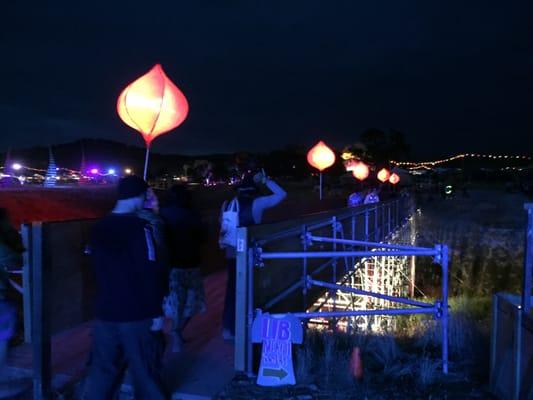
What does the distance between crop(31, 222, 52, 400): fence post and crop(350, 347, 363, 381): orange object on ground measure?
2367 millimetres

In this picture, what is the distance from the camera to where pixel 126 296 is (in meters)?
3.11

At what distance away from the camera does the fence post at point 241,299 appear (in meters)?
4.18

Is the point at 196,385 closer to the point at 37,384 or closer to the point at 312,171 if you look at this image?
the point at 37,384

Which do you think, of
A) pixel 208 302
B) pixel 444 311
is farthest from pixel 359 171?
pixel 444 311

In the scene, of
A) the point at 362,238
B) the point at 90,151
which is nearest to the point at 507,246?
the point at 362,238

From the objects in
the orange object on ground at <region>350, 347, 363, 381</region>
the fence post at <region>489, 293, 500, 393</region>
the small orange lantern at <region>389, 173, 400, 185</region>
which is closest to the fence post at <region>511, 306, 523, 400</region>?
the fence post at <region>489, 293, 500, 393</region>

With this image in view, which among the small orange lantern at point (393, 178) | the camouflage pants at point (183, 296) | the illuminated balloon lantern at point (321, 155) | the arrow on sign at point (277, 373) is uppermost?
the illuminated balloon lantern at point (321, 155)

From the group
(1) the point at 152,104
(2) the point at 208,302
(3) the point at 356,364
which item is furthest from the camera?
(2) the point at 208,302

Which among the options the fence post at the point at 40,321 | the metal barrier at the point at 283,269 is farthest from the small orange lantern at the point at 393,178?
the fence post at the point at 40,321

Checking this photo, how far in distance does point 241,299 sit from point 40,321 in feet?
4.94

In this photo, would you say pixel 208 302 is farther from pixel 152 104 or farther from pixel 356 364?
pixel 356 364

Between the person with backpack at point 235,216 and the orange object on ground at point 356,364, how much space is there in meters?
1.21

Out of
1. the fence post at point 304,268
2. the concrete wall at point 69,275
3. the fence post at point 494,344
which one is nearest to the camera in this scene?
the fence post at point 494,344

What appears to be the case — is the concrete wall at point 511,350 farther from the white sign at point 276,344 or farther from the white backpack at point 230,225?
the white backpack at point 230,225
